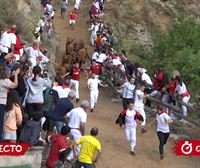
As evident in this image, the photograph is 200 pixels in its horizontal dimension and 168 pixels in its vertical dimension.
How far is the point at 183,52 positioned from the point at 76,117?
18.3 m

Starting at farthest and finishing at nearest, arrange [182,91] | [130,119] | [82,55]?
[82,55] < [182,91] < [130,119]

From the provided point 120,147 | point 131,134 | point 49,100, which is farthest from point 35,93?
point 120,147

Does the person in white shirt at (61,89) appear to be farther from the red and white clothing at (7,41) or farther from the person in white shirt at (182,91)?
the person in white shirt at (182,91)

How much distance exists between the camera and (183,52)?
3042 centimetres

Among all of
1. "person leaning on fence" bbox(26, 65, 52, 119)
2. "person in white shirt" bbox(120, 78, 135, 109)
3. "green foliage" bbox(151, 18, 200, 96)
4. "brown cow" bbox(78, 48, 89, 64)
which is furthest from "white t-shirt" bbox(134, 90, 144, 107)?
"green foliage" bbox(151, 18, 200, 96)

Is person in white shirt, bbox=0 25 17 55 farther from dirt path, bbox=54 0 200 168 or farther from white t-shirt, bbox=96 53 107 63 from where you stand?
white t-shirt, bbox=96 53 107 63

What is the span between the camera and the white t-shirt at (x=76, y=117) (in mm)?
13117

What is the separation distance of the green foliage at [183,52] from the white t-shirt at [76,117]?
1509 centimetres

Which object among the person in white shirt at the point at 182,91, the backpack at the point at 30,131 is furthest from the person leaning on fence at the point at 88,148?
the person in white shirt at the point at 182,91

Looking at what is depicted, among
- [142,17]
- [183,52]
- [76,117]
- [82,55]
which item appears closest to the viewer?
[76,117]

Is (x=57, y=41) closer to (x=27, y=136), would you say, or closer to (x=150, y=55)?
(x=150, y=55)

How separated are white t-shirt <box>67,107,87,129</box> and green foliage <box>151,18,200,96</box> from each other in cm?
1509

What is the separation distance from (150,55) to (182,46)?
9.04ft

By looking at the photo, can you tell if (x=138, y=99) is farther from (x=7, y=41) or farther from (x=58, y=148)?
(x=58, y=148)
